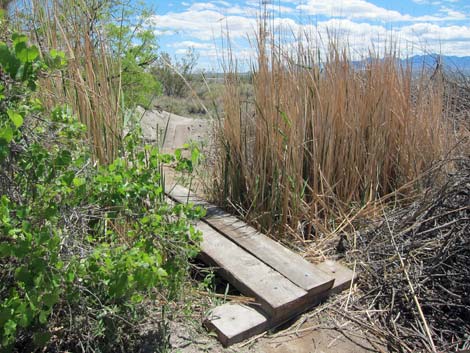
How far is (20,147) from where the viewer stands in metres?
1.57

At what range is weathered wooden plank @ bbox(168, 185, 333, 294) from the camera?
7.84 ft

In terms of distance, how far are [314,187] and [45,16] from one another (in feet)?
6.01

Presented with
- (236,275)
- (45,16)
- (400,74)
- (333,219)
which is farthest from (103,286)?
(400,74)

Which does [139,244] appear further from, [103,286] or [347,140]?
[347,140]

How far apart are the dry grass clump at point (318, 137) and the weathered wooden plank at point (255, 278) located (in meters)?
0.42

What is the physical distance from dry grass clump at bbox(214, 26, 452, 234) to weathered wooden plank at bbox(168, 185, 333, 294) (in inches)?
5.3

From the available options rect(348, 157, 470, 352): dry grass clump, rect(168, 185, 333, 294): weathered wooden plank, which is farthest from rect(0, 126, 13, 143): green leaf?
rect(348, 157, 470, 352): dry grass clump

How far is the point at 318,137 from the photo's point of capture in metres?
3.19

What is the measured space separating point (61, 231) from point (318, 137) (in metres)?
1.95

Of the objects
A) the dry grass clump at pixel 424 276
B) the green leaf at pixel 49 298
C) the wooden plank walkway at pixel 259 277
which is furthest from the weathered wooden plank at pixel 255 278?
the green leaf at pixel 49 298

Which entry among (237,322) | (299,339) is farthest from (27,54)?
(299,339)

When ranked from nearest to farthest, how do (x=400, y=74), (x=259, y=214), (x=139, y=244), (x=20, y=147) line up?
(x=20, y=147)
(x=139, y=244)
(x=259, y=214)
(x=400, y=74)

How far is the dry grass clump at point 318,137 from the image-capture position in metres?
3.01

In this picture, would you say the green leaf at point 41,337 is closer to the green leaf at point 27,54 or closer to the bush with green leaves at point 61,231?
the bush with green leaves at point 61,231
